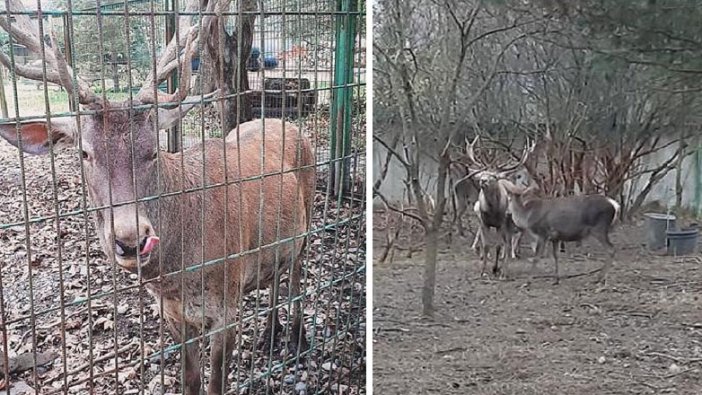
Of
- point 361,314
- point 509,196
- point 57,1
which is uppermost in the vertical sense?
point 57,1

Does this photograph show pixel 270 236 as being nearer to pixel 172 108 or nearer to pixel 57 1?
pixel 172 108

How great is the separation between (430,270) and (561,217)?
29 centimetres

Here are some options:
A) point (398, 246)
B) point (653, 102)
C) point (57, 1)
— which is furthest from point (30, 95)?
point (653, 102)

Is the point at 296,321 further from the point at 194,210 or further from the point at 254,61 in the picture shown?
the point at 254,61

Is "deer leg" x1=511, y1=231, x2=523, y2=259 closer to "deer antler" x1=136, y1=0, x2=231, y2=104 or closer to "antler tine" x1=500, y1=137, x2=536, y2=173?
"antler tine" x1=500, y1=137, x2=536, y2=173

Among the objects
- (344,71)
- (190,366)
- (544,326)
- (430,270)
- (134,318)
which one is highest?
(344,71)

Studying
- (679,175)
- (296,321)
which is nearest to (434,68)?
(679,175)

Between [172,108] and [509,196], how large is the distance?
0.72 meters

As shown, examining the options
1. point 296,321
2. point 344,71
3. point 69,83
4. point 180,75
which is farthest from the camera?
point 344,71

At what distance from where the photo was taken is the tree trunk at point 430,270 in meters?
1.52

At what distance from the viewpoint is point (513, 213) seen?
153cm

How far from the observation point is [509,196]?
152 centimetres

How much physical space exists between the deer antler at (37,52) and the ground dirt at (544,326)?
2.13 feet

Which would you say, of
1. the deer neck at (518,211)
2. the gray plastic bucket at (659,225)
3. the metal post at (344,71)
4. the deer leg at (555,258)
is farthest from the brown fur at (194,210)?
the gray plastic bucket at (659,225)
